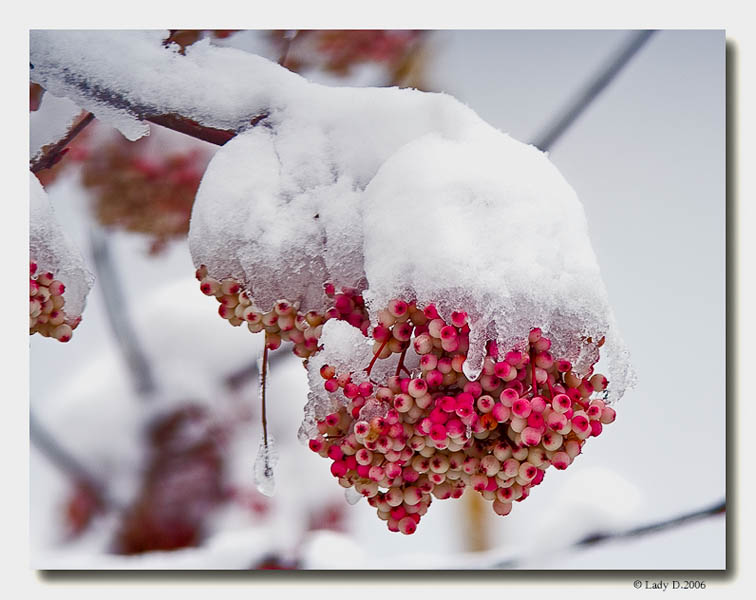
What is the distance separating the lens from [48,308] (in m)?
1.34

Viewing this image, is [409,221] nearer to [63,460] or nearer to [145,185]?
[145,185]

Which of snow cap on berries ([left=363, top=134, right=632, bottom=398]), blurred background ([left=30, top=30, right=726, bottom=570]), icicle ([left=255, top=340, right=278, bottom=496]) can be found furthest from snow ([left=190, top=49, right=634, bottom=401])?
icicle ([left=255, top=340, right=278, bottom=496])

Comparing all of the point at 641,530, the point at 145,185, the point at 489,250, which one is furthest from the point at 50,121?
the point at 641,530

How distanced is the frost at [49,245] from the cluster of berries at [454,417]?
51cm

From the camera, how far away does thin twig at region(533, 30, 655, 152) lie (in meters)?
1.34

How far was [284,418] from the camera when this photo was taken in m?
1.35

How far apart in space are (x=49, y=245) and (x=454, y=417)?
75 cm

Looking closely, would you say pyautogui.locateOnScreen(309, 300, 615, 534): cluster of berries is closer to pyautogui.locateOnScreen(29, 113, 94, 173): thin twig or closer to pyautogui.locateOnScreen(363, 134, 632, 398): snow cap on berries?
pyautogui.locateOnScreen(363, 134, 632, 398): snow cap on berries

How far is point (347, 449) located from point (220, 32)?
0.72 metres

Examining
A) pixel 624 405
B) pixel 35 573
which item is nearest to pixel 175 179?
pixel 35 573

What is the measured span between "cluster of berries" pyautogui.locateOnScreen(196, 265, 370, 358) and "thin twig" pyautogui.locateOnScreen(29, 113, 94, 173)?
35cm

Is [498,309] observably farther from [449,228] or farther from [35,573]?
[35,573]

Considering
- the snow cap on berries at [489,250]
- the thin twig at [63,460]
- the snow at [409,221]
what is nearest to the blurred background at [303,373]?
the thin twig at [63,460]

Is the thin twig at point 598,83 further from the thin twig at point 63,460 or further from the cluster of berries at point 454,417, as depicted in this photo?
the thin twig at point 63,460
